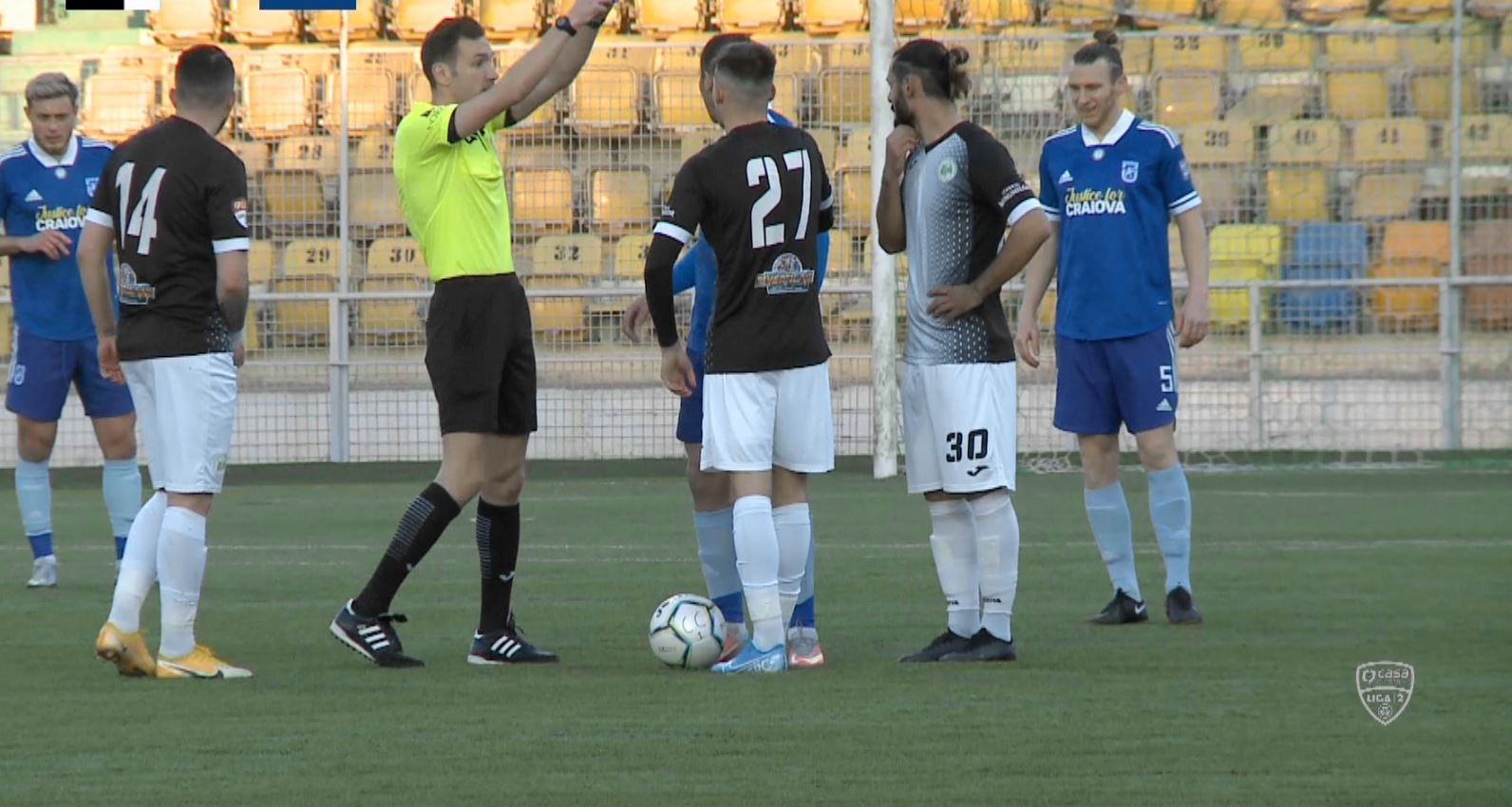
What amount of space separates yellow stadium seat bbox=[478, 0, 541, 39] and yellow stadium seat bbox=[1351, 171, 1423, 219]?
7027mm

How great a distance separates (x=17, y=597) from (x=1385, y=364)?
963cm

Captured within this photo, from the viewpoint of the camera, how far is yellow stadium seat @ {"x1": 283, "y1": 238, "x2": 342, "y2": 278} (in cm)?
1502

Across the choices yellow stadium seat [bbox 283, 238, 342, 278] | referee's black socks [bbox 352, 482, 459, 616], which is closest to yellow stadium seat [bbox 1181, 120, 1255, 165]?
yellow stadium seat [bbox 283, 238, 342, 278]

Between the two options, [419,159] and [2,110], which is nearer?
[419,159]

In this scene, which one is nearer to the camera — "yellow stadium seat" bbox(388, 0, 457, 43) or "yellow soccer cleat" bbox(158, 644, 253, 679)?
"yellow soccer cleat" bbox(158, 644, 253, 679)

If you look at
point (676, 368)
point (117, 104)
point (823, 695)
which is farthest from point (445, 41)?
point (117, 104)

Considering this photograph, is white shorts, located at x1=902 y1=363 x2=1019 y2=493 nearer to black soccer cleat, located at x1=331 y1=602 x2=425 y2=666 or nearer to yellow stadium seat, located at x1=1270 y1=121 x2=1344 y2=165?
black soccer cleat, located at x1=331 y1=602 x2=425 y2=666

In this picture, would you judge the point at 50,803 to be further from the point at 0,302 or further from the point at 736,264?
the point at 0,302

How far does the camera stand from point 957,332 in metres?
5.78

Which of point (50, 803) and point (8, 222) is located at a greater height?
point (8, 222)

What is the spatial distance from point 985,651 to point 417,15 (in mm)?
13163

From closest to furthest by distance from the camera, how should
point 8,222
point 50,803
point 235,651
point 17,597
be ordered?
point 50,803 → point 235,651 → point 17,597 → point 8,222

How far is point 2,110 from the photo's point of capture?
53.1ft

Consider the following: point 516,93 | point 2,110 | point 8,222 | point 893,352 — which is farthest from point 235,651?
point 2,110
